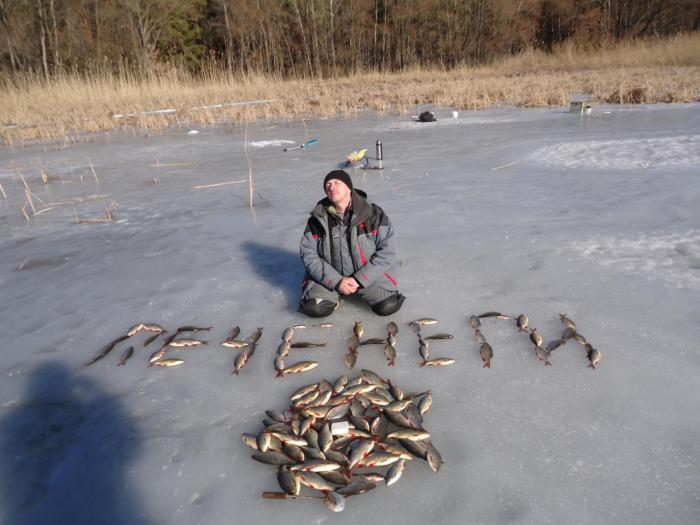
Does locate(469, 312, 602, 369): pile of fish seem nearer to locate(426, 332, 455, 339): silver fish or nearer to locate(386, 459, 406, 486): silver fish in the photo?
locate(426, 332, 455, 339): silver fish

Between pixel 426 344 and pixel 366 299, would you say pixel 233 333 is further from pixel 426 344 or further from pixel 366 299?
pixel 426 344

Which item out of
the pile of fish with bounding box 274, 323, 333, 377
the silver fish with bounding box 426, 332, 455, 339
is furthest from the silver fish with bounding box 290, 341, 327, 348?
the silver fish with bounding box 426, 332, 455, 339

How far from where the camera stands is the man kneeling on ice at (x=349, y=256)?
12.3 ft

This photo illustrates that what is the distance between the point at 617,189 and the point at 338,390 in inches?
193

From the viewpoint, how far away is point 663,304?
139 inches

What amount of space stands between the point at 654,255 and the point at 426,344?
233 cm

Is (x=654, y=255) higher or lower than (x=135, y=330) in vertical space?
higher

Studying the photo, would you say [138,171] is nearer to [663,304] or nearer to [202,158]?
[202,158]

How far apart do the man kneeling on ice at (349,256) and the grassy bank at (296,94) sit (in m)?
11.7

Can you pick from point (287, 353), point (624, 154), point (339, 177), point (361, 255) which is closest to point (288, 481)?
point (287, 353)

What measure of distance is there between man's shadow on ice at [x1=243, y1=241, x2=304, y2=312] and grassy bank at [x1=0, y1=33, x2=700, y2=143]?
10270 millimetres

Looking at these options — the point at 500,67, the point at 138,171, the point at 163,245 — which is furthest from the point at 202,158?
the point at 500,67

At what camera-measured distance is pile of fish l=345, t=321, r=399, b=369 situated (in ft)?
10.6

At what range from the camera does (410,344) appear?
3.43 meters
